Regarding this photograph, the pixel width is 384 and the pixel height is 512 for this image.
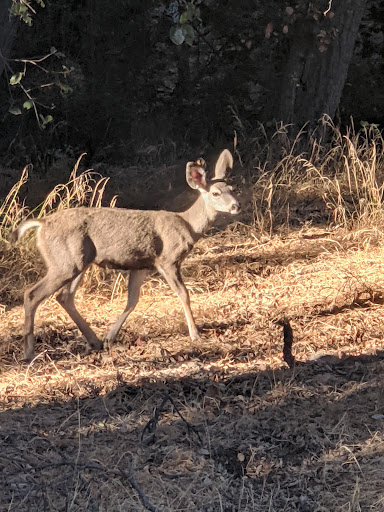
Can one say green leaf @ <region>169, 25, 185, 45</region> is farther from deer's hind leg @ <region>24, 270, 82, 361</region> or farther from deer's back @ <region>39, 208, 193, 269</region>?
deer's hind leg @ <region>24, 270, 82, 361</region>

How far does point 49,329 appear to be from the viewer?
22.8ft

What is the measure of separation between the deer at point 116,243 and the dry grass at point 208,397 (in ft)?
1.02

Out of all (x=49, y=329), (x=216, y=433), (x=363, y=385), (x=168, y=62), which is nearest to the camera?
(x=216, y=433)

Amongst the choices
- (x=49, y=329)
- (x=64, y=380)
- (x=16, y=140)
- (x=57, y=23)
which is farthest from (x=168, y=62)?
(x=64, y=380)

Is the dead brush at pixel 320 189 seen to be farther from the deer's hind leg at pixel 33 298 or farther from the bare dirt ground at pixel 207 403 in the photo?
the deer's hind leg at pixel 33 298

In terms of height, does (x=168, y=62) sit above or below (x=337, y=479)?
above

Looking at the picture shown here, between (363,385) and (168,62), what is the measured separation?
8271 millimetres

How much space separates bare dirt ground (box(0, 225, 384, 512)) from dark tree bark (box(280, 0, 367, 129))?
3563 millimetres

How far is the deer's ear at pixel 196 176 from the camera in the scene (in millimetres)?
6914

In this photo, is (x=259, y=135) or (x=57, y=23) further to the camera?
(x=57, y=23)

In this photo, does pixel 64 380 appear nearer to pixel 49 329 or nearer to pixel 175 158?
pixel 49 329

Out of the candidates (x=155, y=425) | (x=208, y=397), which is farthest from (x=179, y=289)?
(x=155, y=425)

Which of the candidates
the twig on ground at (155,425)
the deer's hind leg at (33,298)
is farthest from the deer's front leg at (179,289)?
the twig on ground at (155,425)

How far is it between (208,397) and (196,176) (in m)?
1.98
